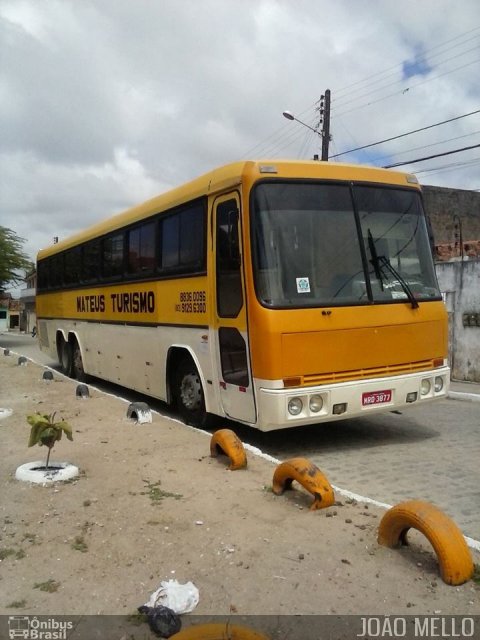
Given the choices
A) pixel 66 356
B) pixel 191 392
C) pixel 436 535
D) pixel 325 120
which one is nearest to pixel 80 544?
pixel 436 535

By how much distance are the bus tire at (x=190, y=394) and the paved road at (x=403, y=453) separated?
23.8 inches

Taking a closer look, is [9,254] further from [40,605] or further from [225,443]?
[40,605]

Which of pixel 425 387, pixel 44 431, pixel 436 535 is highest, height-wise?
pixel 425 387

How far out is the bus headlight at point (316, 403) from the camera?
5.81 meters

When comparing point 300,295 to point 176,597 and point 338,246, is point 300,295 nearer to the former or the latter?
point 338,246

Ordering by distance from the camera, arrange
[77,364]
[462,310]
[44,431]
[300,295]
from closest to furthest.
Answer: [44,431] → [300,295] → [462,310] → [77,364]

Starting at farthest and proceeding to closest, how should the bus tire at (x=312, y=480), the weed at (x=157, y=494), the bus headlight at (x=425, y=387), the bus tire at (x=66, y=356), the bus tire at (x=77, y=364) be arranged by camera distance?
1. the bus tire at (x=66, y=356)
2. the bus tire at (x=77, y=364)
3. the bus headlight at (x=425, y=387)
4. the weed at (x=157, y=494)
5. the bus tire at (x=312, y=480)

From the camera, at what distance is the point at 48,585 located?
10.6ft

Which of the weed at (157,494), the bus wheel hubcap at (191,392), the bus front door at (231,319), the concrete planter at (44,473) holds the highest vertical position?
the bus front door at (231,319)

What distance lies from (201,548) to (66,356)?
422 inches

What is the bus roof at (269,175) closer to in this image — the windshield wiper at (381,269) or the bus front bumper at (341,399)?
the windshield wiper at (381,269)

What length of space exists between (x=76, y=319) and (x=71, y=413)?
4306 millimetres

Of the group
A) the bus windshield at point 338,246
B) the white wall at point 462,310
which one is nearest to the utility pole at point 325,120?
the white wall at point 462,310

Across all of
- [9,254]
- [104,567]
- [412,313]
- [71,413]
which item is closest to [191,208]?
[412,313]
